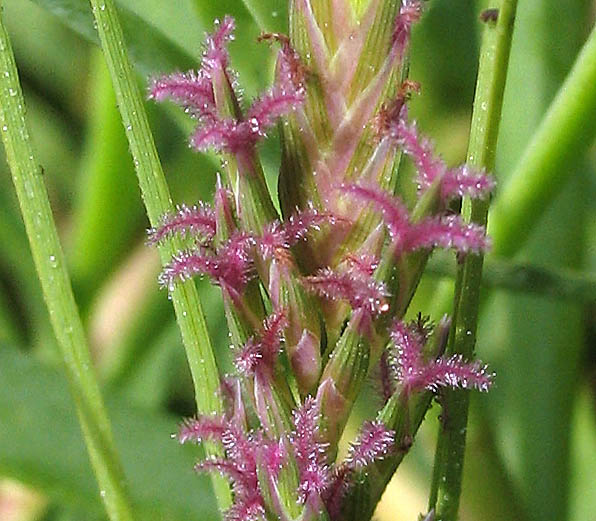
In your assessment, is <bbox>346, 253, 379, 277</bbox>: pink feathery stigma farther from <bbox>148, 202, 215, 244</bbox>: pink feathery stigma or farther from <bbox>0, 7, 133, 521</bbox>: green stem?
<bbox>0, 7, 133, 521</bbox>: green stem

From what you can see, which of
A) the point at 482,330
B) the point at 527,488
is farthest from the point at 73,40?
the point at 527,488

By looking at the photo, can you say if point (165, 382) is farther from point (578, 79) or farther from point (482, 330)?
point (578, 79)

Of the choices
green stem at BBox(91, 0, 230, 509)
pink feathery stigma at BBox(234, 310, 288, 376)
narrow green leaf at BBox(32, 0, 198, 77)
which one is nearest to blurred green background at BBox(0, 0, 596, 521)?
narrow green leaf at BBox(32, 0, 198, 77)

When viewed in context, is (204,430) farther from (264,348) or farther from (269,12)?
(269,12)

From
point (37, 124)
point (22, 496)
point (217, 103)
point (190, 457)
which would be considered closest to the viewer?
point (217, 103)

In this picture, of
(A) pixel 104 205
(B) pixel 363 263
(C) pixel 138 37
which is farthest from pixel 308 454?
(A) pixel 104 205

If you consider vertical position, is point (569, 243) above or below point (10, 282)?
below
